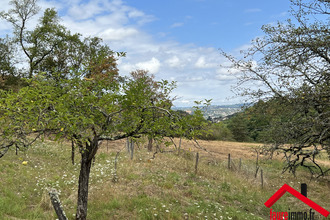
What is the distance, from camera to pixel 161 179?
43.1ft

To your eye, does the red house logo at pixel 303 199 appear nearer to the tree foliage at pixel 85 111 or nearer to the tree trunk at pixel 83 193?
the tree foliage at pixel 85 111

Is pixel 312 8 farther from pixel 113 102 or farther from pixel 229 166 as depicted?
pixel 229 166

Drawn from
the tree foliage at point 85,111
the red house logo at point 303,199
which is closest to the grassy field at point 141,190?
the tree foliage at point 85,111

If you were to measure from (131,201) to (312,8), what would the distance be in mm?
9381

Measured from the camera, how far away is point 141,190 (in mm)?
11281

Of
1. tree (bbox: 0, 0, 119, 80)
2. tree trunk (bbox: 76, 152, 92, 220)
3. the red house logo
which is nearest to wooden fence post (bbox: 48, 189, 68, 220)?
tree trunk (bbox: 76, 152, 92, 220)

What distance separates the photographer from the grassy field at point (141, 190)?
351 inches

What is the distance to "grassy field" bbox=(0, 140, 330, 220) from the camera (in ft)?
29.3

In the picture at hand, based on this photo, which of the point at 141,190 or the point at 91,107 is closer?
the point at 91,107

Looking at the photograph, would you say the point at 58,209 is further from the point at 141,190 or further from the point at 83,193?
the point at 141,190

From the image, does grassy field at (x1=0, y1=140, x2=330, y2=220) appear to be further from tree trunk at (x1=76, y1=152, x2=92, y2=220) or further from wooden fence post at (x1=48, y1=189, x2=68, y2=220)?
wooden fence post at (x1=48, y1=189, x2=68, y2=220)

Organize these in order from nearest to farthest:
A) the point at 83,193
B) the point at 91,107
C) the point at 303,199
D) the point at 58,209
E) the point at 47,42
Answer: the point at 303,199
the point at 58,209
the point at 91,107
the point at 83,193
the point at 47,42

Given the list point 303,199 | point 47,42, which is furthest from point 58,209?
point 47,42

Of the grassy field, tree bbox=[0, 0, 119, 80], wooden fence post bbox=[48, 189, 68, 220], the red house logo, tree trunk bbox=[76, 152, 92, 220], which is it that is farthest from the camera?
tree bbox=[0, 0, 119, 80]
